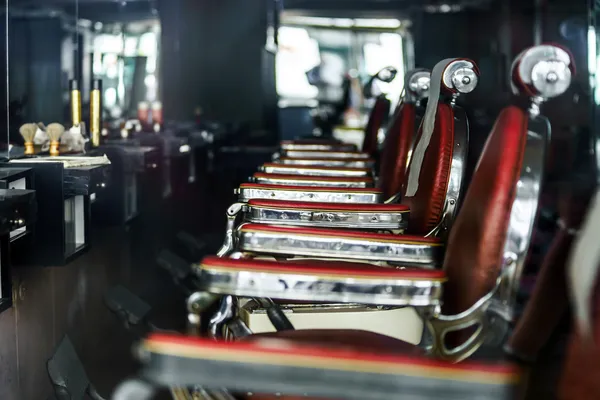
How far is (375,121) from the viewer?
395 centimetres

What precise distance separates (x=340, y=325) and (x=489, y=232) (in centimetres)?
96

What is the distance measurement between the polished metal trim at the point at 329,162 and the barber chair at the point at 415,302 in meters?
1.78

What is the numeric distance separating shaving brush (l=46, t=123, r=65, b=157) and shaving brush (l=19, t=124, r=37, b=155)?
0.26 feet

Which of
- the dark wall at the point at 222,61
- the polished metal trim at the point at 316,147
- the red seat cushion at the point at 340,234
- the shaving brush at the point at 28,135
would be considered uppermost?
the dark wall at the point at 222,61

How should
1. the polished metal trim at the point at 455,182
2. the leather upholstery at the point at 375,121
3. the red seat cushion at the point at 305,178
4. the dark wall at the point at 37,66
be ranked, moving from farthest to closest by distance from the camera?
the leather upholstery at the point at 375,121 → the red seat cushion at the point at 305,178 → the dark wall at the point at 37,66 → the polished metal trim at the point at 455,182

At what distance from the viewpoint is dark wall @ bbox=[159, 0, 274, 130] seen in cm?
499

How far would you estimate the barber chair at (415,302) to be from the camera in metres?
1.04

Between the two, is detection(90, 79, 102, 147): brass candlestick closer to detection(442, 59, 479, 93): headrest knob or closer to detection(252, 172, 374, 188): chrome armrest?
detection(252, 172, 374, 188): chrome armrest

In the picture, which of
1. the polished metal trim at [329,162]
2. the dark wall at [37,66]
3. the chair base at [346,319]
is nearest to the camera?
the chair base at [346,319]

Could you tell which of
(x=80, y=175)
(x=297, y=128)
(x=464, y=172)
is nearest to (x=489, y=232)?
(x=464, y=172)

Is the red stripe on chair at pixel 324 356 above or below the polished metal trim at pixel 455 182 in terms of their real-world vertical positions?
below

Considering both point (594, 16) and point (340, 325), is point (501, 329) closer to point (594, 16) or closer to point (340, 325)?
Answer: point (340, 325)

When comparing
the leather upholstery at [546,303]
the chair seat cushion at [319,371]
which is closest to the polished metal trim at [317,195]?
the leather upholstery at [546,303]

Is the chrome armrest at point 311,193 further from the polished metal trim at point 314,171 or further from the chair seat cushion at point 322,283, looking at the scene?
the chair seat cushion at point 322,283
